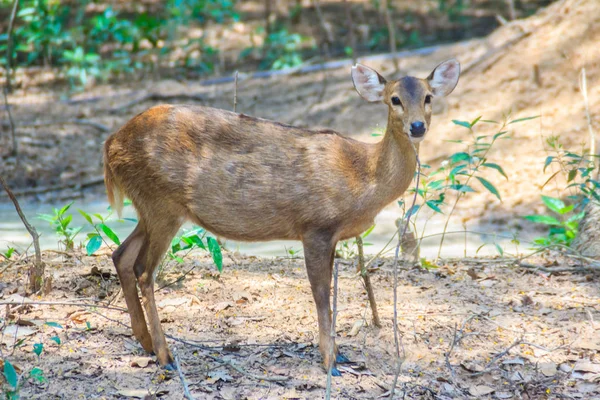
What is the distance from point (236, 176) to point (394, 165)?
96 centimetres

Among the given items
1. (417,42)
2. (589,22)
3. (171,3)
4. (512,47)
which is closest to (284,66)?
(171,3)

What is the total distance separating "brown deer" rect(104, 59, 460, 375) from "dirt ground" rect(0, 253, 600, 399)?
26 centimetres

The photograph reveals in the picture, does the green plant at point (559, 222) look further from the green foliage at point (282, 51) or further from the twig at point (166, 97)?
the green foliage at point (282, 51)

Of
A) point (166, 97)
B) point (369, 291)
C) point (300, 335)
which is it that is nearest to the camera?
point (369, 291)

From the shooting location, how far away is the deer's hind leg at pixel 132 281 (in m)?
4.73

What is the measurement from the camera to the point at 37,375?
418 cm

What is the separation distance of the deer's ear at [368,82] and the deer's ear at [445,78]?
0.33 m

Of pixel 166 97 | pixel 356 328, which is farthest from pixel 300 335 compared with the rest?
pixel 166 97

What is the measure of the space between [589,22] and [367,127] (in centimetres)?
329

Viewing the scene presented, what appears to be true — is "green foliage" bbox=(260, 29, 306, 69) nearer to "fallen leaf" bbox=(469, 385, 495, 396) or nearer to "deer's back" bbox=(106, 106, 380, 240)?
"deer's back" bbox=(106, 106, 380, 240)

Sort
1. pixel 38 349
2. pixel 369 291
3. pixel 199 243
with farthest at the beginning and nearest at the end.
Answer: pixel 199 243
pixel 369 291
pixel 38 349

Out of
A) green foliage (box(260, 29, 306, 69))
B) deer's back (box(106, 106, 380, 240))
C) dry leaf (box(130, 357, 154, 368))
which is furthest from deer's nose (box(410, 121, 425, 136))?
green foliage (box(260, 29, 306, 69))

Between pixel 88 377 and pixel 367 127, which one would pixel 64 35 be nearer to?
pixel 367 127

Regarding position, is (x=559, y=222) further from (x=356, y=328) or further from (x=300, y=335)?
(x=300, y=335)
